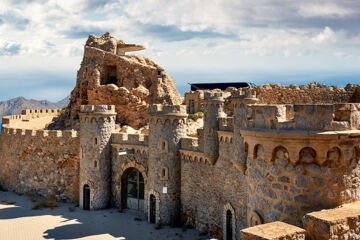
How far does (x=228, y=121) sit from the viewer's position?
1762 centimetres

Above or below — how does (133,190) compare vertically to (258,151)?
below

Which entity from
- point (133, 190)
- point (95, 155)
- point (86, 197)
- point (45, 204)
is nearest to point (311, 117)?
point (133, 190)

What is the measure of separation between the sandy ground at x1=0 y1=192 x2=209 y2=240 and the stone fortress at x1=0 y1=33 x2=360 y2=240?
1.07m

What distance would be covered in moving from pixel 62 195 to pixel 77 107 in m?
8.37

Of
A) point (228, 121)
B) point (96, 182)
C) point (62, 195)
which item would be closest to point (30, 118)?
point (62, 195)

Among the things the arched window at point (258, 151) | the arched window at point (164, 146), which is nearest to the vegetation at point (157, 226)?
the arched window at point (164, 146)

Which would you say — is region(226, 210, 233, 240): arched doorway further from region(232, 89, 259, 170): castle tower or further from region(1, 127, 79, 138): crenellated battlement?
region(1, 127, 79, 138): crenellated battlement

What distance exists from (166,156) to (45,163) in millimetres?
11525

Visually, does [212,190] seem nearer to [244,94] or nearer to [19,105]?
[244,94]

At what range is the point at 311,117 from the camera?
18.9 feet

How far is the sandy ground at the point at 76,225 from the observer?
19.7 metres

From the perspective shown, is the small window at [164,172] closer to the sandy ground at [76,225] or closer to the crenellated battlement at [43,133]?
the sandy ground at [76,225]

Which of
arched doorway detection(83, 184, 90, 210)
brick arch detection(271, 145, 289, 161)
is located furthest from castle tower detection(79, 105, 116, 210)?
Answer: brick arch detection(271, 145, 289, 161)

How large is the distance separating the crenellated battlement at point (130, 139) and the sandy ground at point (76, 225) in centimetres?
480
